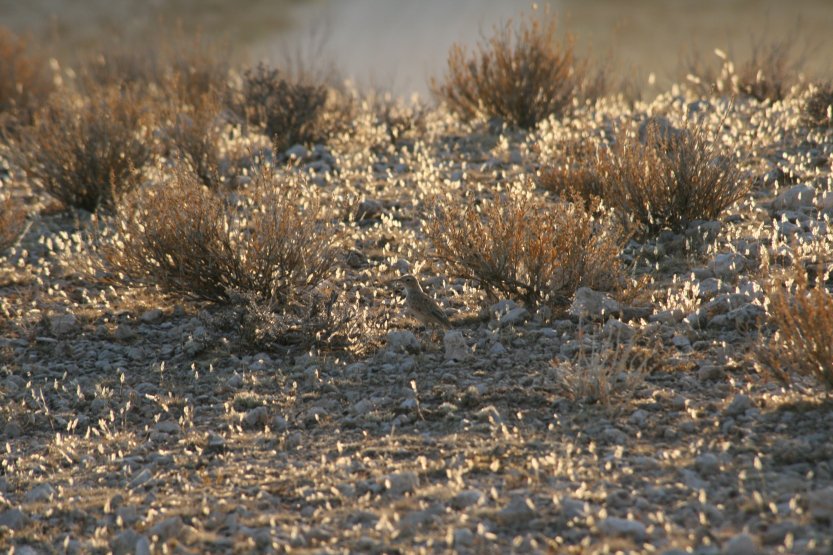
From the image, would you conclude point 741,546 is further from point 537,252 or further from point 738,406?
point 537,252

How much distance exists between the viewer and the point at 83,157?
29.6 ft

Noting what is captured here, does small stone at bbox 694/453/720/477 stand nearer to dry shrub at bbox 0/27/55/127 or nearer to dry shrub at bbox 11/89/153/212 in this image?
dry shrub at bbox 11/89/153/212

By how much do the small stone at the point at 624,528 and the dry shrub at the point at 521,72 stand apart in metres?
→ 7.89

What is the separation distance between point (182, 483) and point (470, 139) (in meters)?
6.98

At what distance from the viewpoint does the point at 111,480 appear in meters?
4.28

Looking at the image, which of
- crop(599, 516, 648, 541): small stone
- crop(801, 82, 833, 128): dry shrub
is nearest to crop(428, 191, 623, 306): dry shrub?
crop(599, 516, 648, 541): small stone

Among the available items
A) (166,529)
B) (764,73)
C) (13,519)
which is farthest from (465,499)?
(764,73)

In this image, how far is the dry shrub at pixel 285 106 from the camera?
10.6 metres

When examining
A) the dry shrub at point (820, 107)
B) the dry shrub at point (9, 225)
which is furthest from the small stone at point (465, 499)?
the dry shrub at point (820, 107)

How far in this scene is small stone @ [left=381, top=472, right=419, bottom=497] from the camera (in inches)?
152

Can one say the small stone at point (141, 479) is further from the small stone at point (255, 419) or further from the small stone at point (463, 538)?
the small stone at point (463, 538)

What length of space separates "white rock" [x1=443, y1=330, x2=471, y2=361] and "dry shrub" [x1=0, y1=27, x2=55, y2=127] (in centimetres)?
880

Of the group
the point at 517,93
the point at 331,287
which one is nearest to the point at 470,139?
the point at 517,93

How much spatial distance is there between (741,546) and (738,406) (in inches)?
51.5
